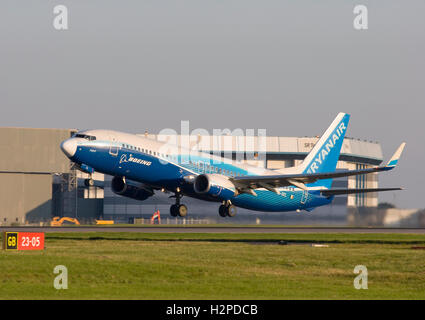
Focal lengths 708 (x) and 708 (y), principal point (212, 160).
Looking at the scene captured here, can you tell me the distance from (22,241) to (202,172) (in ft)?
78.2

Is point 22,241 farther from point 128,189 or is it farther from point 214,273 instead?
point 128,189

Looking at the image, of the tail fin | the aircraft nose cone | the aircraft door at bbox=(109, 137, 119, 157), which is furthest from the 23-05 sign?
the tail fin

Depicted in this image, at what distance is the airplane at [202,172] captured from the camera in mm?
56094

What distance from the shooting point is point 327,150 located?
256 feet

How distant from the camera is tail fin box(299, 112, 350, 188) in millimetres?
76375

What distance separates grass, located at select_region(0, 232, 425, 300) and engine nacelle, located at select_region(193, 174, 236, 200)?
1510 cm

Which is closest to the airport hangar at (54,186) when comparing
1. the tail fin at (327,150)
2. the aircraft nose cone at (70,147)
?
the tail fin at (327,150)

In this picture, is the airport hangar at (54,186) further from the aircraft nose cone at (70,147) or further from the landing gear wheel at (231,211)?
the aircraft nose cone at (70,147)

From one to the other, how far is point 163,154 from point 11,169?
6545 centimetres

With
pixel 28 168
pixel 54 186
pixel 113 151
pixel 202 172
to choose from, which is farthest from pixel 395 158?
pixel 54 186

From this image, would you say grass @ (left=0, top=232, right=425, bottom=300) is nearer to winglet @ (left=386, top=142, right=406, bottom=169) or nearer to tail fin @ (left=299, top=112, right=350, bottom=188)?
winglet @ (left=386, top=142, right=406, bottom=169)

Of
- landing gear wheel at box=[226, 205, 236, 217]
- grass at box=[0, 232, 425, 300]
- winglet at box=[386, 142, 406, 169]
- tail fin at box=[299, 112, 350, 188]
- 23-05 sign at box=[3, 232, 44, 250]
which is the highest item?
tail fin at box=[299, 112, 350, 188]
